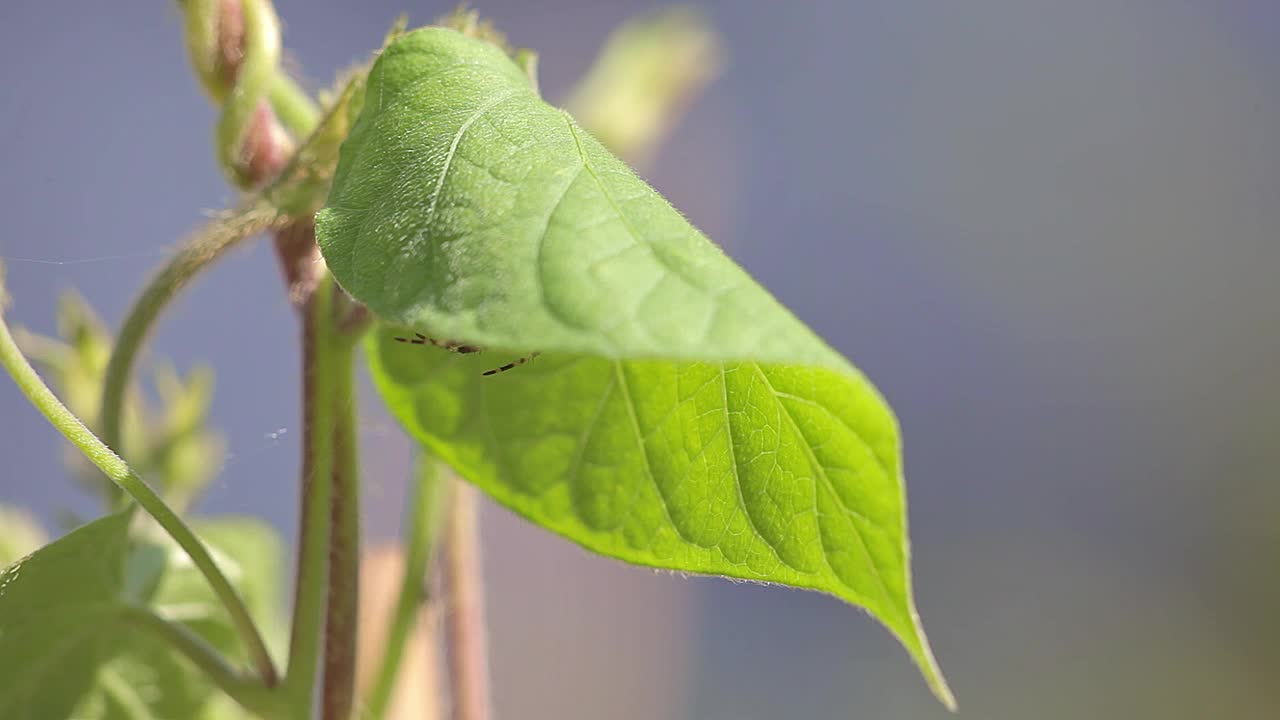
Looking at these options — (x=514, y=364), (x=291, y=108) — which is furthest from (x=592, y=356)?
(x=291, y=108)

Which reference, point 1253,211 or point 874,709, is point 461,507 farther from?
point 1253,211

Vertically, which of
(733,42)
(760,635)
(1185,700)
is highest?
(733,42)

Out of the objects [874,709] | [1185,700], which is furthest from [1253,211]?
[874,709]

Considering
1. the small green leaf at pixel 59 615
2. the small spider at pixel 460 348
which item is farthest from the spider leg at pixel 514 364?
the small green leaf at pixel 59 615

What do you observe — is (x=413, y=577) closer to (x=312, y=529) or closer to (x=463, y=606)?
(x=463, y=606)

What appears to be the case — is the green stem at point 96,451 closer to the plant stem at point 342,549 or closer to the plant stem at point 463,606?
the plant stem at point 342,549

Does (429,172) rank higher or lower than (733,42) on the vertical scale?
lower

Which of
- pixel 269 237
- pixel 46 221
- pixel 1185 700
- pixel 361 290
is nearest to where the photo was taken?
pixel 361 290
